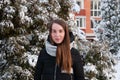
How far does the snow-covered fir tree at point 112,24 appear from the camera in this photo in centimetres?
2914

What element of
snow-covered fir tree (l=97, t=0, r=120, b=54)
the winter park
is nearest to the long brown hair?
the winter park

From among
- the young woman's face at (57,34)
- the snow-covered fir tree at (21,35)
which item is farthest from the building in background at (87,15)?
the young woman's face at (57,34)

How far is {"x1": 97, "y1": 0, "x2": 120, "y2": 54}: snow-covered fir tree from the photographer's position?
29141 millimetres

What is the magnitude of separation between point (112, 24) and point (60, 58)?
82.7 feet

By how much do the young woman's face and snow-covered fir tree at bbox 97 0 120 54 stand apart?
24713 millimetres

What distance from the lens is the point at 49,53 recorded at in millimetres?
4430

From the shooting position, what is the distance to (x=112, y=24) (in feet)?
96.1

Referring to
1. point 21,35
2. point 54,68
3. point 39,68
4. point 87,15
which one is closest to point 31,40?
point 21,35

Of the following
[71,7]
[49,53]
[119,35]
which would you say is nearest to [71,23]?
[71,7]

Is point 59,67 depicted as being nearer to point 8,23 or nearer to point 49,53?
point 49,53

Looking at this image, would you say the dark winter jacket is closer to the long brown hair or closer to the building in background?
the long brown hair

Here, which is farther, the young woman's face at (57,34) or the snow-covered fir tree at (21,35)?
the snow-covered fir tree at (21,35)

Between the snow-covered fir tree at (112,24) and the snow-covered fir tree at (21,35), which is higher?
the snow-covered fir tree at (21,35)

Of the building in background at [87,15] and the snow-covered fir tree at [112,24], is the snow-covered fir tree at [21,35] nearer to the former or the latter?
the snow-covered fir tree at [112,24]
